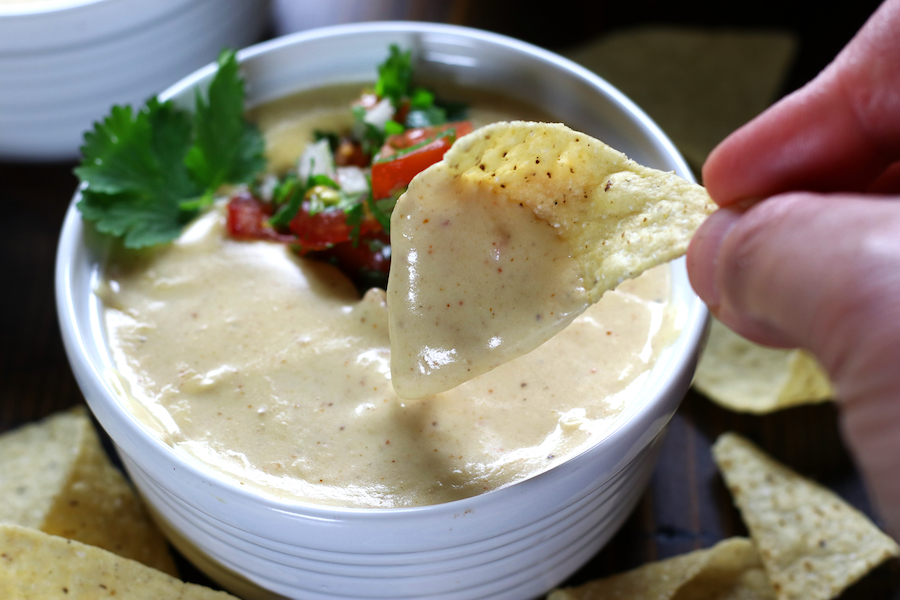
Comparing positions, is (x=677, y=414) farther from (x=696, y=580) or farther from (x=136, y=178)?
(x=136, y=178)

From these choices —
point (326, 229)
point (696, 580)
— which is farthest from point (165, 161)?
point (696, 580)

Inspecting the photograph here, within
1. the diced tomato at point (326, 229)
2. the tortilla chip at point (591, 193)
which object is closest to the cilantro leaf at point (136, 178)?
the diced tomato at point (326, 229)

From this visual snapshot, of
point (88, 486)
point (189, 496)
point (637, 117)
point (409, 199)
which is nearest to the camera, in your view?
point (409, 199)

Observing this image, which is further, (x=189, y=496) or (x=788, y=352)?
(x=788, y=352)

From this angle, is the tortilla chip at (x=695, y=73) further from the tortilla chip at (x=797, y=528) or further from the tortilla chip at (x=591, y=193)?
the tortilla chip at (x=591, y=193)

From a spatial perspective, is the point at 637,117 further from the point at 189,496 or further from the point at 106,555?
the point at 106,555

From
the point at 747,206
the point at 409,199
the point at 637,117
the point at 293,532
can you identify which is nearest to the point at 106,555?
the point at 293,532
